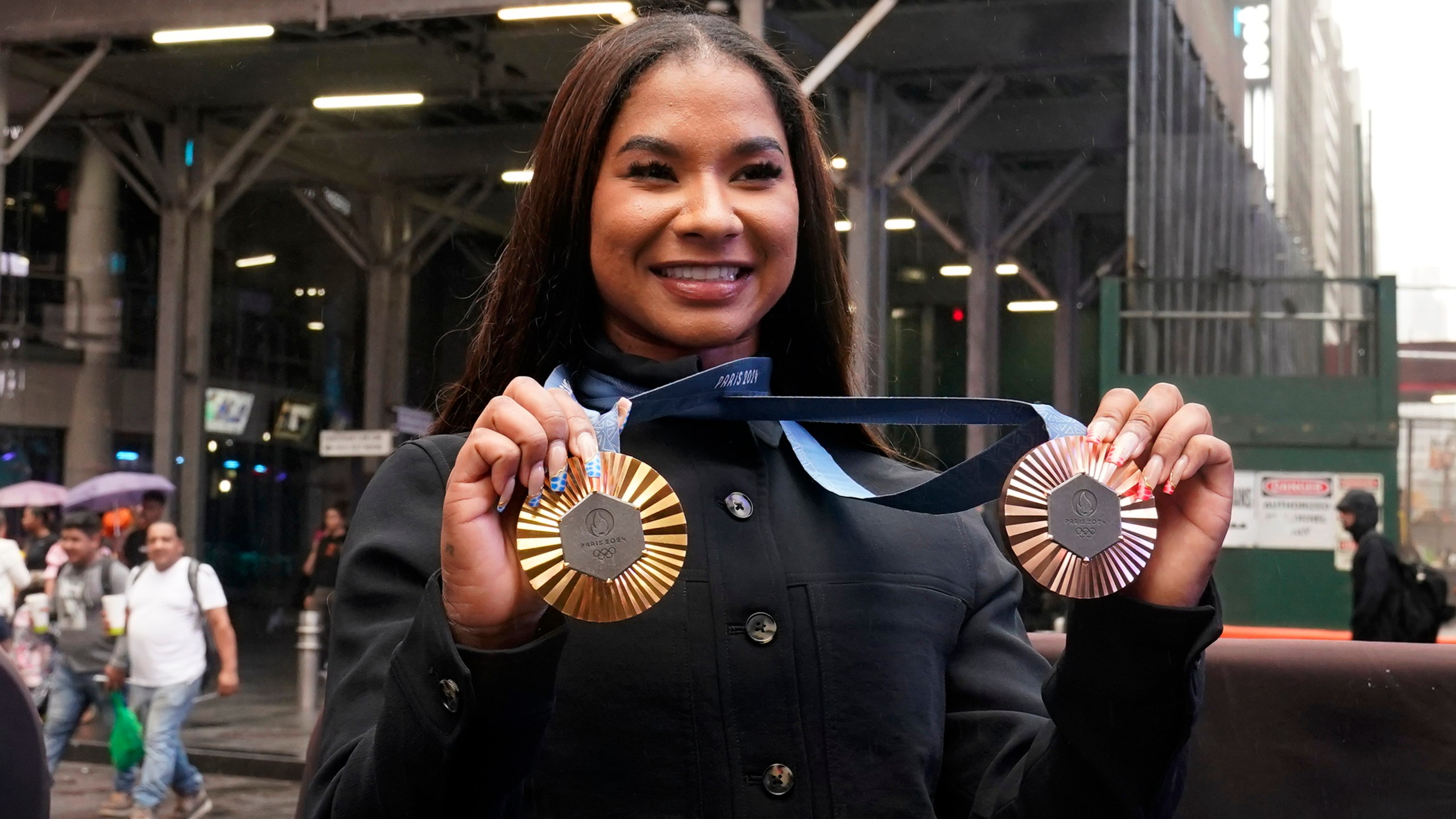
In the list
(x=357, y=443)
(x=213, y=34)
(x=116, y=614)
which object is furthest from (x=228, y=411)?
(x=116, y=614)

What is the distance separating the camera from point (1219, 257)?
12289 mm

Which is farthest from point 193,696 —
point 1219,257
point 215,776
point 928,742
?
point 1219,257

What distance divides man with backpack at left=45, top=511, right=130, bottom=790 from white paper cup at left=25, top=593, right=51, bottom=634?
0.21ft

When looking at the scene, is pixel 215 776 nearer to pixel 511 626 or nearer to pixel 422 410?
pixel 422 410

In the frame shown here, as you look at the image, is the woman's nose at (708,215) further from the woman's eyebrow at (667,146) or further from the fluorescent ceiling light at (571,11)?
the fluorescent ceiling light at (571,11)

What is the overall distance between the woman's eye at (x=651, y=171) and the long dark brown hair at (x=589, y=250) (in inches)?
1.7

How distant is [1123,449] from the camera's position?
1008 millimetres

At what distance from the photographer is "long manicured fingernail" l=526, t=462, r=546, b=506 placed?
0.96m

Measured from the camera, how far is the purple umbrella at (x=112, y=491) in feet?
35.5

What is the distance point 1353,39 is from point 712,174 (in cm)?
1256

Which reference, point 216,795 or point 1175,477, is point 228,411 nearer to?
point 216,795

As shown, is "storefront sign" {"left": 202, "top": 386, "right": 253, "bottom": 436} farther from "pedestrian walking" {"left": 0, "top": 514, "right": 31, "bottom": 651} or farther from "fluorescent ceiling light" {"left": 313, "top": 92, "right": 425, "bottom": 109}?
"pedestrian walking" {"left": 0, "top": 514, "right": 31, "bottom": 651}

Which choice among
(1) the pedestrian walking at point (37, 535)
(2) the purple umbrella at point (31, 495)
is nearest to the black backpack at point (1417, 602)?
(1) the pedestrian walking at point (37, 535)

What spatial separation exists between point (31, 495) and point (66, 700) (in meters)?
5.85
